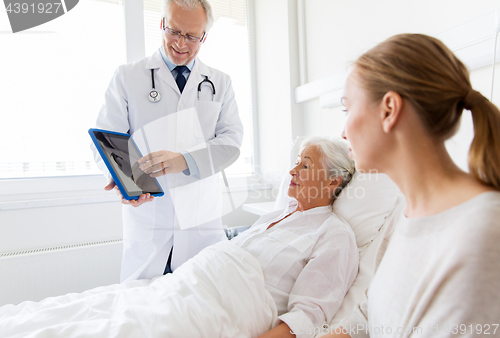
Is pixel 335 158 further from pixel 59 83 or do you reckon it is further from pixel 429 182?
pixel 59 83

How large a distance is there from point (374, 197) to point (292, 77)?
123 centimetres

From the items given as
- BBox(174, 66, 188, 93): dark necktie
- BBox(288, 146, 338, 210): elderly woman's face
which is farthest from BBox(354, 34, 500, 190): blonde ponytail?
BBox(174, 66, 188, 93): dark necktie

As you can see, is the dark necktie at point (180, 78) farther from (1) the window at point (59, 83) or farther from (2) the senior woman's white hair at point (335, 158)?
(1) the window at point (59, 83)

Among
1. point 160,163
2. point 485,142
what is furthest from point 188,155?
point 485,142

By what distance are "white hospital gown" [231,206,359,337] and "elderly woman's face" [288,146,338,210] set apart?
51 mm

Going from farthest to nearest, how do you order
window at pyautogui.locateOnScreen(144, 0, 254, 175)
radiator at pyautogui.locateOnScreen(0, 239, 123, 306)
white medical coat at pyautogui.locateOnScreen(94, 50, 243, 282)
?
window at pyautogui.locateOnScreen(144, 0, 254, 175), radiator at pyautogui.locateOnScreen(0, 239, 123, 306), white medical coat at pyautogui.locateOnScreen(94, 50, 243, 282)

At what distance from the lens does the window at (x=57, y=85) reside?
1.88 m

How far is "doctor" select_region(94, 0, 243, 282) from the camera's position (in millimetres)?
1349

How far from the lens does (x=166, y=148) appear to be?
143 centimetres

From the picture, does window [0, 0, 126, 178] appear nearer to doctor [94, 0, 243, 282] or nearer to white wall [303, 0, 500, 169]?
doctor [94, 0, 243, 282]

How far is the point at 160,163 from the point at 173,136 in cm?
24

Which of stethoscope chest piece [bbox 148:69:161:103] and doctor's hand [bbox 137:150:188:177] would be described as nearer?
doctor's hand [bbox 137:150:188:177]

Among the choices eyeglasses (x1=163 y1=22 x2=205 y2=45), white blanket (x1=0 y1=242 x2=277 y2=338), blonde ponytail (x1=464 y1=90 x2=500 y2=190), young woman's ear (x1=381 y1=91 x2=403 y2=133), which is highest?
eyeglasses (x1=163 y1=22 x2=205 y2=45)

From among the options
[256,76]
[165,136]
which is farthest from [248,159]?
[165,136]
